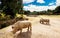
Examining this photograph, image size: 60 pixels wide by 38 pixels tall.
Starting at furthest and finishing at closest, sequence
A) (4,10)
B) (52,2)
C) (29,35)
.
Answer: (52,2)
(4,10)
(29,35)

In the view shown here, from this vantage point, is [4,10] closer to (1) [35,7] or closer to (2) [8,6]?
(2) [8,6]

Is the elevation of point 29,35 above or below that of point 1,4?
below

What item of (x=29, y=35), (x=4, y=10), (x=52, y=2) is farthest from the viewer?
(x=52, y=2)

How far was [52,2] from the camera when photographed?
31.1 feet

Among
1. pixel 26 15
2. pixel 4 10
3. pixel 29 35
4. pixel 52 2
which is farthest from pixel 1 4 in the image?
pixel 29 35

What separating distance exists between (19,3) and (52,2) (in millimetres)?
2224

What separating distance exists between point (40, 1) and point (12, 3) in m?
1.90

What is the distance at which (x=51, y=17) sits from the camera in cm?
970

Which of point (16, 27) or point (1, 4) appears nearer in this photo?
point (16, 27)

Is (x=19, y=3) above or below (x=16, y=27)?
above

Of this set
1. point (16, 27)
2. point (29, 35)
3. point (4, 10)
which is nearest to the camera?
point (16, 27)

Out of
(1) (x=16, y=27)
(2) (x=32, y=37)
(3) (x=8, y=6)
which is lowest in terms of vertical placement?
(2) (x=32, y=37)

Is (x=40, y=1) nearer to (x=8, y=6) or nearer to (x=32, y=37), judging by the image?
(x=8, y=6)

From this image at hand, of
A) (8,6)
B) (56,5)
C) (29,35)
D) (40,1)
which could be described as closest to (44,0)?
(40,1)
